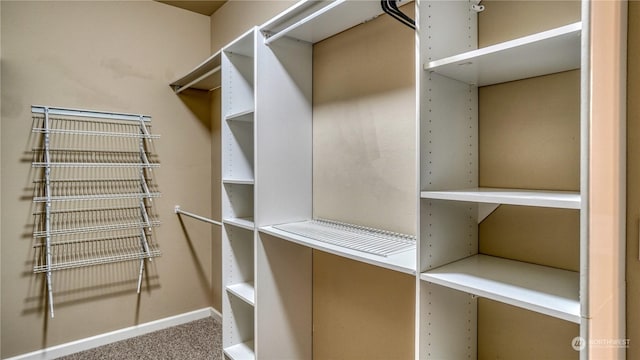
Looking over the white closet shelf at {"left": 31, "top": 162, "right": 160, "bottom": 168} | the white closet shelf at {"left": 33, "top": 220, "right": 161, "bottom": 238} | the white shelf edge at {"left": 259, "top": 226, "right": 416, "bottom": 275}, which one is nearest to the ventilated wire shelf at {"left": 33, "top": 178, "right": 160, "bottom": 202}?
the white closet shelf at {"left": 31, "top": 162, "right": 160, "bottom": 168}

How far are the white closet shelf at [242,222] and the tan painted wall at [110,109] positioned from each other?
1.13 m

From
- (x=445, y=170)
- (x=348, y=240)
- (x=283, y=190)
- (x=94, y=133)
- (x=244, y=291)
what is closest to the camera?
(x=445, y=170)

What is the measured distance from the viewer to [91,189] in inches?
100

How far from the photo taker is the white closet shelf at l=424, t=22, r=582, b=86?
2.60ft

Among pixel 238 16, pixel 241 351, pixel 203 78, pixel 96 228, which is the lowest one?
pixel 241 351

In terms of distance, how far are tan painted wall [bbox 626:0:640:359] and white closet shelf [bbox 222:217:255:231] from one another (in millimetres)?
1477

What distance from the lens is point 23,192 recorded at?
232cm

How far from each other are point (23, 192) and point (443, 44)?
8.98 feet

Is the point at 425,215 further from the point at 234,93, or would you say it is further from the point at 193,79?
the point at 193,79

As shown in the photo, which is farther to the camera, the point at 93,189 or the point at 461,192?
the point at 93,189

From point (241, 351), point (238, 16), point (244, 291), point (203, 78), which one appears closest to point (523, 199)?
point (244, 291)

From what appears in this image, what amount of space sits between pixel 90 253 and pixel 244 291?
138 cm

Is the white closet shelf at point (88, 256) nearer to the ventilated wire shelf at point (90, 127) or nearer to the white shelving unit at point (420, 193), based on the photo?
the ventilated wire shelf at point (90, 127)

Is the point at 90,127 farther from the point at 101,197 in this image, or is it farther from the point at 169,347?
the point at 169,347
